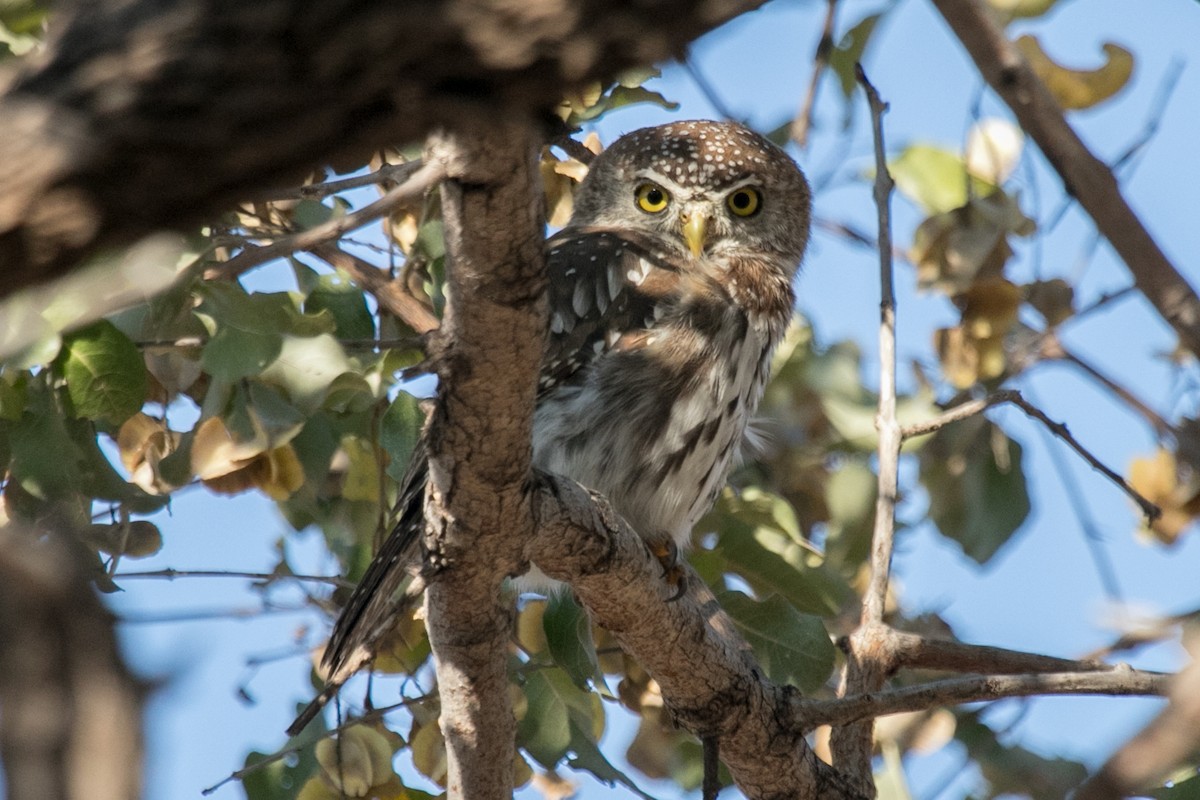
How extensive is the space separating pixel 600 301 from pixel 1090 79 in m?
1.40

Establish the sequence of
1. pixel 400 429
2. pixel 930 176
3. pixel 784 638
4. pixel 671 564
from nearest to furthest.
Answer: pixel 400 429, pixel 784 638, pixel 671 564, pixel 930 176

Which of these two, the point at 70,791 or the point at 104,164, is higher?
the point at 104,164

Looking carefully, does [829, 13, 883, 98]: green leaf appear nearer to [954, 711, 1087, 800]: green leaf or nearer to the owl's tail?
the owl's tail

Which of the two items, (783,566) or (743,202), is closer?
(783,566)

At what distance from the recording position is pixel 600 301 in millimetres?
3900

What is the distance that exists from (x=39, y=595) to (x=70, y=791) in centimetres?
13

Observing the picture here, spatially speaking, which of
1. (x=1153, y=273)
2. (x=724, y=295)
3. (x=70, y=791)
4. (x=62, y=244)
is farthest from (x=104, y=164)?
(x=724, y=295)

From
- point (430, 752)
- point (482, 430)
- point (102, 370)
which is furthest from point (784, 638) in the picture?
point (102, 370)

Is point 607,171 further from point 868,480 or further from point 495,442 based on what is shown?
point 495,442

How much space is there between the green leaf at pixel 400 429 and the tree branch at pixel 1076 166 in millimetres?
1757

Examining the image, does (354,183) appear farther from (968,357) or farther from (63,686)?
(968,357)

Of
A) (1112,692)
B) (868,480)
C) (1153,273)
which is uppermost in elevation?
(1153,273)

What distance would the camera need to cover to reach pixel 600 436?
3.76m

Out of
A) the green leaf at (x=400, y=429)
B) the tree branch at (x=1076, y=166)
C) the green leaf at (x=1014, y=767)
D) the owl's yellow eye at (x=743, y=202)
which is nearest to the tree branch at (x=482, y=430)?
the green leaf at (x=400, y=429)
